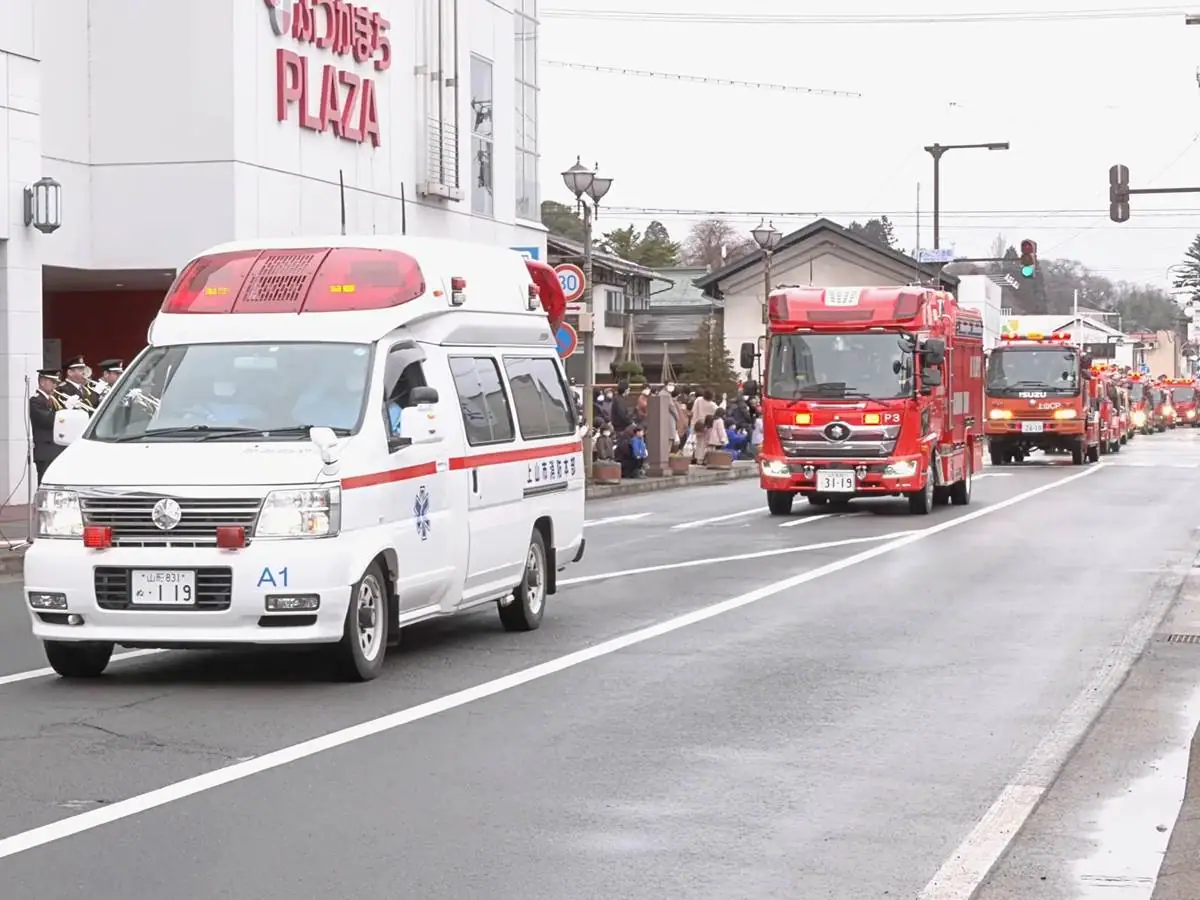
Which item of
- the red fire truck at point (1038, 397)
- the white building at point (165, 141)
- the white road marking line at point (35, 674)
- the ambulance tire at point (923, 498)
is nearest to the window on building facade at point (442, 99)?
the white building at point (165, 141)

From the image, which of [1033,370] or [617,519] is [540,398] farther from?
[1033,370]

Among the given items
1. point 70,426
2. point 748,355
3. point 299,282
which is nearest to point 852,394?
point 748,355

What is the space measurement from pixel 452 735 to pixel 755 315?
237ft

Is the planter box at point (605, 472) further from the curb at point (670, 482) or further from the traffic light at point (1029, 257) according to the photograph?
the traffic light at point (1029, 257)

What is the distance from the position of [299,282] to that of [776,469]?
1499 cm

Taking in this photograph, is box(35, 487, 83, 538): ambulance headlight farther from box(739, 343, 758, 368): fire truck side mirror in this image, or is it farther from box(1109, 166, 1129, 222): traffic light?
box(1109, 166, 1129, 222): traffic light

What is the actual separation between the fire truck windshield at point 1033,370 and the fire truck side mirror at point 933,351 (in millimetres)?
21885

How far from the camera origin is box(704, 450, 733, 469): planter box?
131 ft

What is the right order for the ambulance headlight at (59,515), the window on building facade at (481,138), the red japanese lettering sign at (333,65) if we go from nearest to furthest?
the ambulance headlight at (59,515) → the red japanese lettering sign at (333,65) → the window on building facade at (481,138)

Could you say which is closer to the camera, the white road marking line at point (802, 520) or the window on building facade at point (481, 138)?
the white road marking line at point (802, 520)

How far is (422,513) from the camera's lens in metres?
11.4

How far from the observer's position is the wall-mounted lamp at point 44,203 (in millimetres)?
25172

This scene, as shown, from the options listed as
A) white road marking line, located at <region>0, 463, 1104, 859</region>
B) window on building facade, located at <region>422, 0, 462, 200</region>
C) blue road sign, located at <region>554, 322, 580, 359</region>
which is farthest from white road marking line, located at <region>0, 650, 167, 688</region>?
window on building facade, located at <region>422, 0, 462, 200</region>

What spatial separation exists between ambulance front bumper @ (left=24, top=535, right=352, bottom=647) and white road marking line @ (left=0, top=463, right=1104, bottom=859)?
31.9 inches
